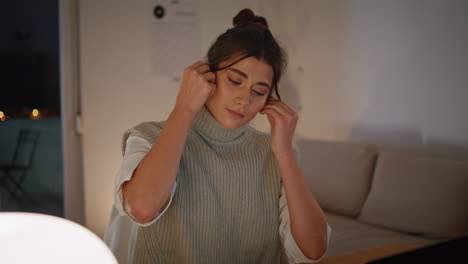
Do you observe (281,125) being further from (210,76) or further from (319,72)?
(319,72)

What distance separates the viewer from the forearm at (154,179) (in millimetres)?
940

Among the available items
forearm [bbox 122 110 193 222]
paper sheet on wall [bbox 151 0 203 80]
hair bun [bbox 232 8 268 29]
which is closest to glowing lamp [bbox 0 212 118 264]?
forearm [bbox 122 110 193 222]

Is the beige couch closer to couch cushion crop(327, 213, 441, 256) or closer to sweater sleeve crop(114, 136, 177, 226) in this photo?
couch cushion crop(327, 213, 441, 256)

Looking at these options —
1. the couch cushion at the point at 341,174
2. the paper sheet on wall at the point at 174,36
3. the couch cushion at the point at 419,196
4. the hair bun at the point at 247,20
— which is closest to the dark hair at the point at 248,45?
the hair bun at the point at 247,20

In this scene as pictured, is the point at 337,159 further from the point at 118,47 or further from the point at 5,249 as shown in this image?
the point at 5,249

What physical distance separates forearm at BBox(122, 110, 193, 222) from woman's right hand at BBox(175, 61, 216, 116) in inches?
2.2

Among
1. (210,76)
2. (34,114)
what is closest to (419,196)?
(210,76)

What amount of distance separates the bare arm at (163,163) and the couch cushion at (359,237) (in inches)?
48.2

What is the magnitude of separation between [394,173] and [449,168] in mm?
273

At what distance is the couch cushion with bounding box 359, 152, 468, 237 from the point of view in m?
2.06

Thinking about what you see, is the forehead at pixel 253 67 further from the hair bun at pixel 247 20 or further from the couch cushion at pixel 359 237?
the couch cushion at pixel 359 237

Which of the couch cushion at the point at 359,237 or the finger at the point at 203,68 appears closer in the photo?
the finger at the point at 203,68

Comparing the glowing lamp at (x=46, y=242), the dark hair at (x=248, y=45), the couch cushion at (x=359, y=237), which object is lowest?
the couch cushion at (x=359, y=237)

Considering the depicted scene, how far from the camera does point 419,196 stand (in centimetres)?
217
